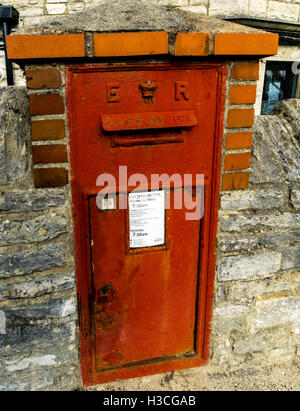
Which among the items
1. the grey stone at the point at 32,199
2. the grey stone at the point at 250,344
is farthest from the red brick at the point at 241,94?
the grey stone at the point at 250,344

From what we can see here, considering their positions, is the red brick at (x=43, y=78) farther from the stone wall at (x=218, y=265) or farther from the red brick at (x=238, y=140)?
the red brick at (x=238, y=140)

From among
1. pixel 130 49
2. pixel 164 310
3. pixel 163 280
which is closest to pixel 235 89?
pixel 130 49

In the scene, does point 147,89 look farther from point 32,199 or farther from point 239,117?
point 32,199

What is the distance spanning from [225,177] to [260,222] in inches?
14.2

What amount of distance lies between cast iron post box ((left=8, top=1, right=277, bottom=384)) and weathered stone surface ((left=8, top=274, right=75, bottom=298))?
7 cm

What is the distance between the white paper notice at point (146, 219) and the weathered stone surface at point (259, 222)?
0.37 meters

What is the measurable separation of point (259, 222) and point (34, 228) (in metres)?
1.22

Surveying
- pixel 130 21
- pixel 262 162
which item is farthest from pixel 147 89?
pixel 262 162

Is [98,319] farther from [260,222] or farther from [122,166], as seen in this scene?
[260,222]

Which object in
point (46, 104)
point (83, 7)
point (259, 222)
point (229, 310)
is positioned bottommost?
point (229, 310)

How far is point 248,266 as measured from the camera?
197 centimetres

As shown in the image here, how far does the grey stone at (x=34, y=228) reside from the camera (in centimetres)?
160

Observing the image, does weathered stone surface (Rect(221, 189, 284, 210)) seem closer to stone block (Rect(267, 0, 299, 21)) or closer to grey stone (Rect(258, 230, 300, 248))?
grey stone (Rect(258, 230, 300, 248))

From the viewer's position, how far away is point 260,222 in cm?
191
